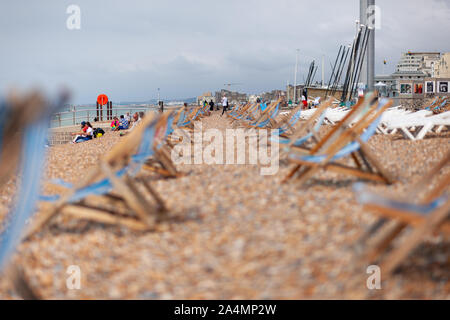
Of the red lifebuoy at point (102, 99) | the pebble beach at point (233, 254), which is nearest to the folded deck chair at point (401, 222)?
the pebble beach at point (233, 254)

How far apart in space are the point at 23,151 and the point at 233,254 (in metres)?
1.21

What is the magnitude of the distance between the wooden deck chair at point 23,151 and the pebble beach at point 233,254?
159 millimetres

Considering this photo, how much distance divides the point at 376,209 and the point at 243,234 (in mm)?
921

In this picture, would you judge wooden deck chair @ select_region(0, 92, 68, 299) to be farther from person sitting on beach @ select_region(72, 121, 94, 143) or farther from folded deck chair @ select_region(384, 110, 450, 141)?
person sitting on beach @ select_region(72, 121, 94, 143)

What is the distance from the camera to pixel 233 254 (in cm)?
235

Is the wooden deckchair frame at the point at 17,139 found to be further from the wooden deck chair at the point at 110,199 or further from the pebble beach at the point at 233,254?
the wooden deck chair at the point at 110,199

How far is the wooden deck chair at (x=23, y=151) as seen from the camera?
6.36ft

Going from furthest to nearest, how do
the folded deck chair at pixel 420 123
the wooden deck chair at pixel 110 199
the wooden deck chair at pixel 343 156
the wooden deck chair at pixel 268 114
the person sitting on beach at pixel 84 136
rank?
the person sitting on beach at pixel 84 136 < the wooden deck chair at pixel 268 114 < the folded deck chair at pixel 420 123 < the wooden deck chair at pixel 343 156 < the wooden deck chair at pixel 110 199

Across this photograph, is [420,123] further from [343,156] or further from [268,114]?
[343,156]

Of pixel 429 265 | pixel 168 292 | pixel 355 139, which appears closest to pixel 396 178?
pixel 355 139

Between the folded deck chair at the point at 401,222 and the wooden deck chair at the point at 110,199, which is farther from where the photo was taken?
the wooden deck chair at the point at 110,199

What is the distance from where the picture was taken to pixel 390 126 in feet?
22.9

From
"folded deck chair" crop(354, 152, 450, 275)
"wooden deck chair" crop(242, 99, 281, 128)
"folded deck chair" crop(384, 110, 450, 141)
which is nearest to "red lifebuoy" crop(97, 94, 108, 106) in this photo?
"wooden deck chair" crop(242, 99, 281, 128)
